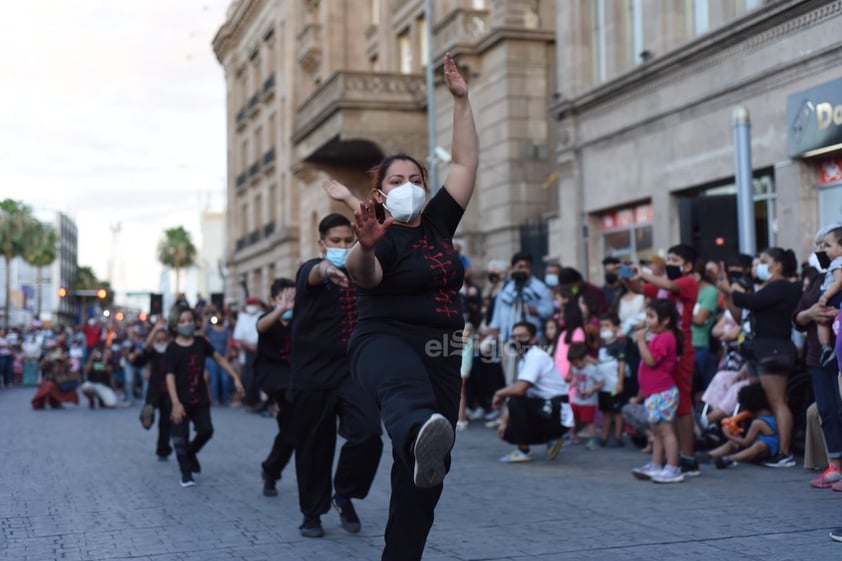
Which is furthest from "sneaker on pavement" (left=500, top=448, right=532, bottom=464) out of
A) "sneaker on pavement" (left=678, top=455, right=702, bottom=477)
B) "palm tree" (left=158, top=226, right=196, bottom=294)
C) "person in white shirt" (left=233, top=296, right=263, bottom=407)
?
"palm tree" (left=158, top=226, right=196, bottom=294)

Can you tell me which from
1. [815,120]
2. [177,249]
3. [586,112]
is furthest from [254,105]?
[177,249]

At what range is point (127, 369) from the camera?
2494 centimetres

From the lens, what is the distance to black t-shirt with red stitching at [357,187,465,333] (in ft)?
16.4

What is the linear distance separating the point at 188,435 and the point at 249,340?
8.27m

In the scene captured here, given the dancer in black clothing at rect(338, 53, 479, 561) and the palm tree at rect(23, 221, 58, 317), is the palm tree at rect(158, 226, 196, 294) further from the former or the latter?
the dancer in black clothing at rect(338, 53, 479, 561)

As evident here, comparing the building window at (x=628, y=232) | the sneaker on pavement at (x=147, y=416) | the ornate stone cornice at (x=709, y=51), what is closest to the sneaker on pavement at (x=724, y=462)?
the sneaker on pavement at (x=147, y=416)

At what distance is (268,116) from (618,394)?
37.4 meters

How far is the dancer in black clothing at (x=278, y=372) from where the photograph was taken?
8.88 meters

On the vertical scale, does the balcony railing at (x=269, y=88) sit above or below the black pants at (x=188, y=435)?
above

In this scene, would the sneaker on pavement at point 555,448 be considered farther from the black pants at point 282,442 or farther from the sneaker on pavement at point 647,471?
the black pants at point 282,442

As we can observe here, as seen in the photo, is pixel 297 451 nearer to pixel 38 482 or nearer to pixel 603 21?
pixel 38 482

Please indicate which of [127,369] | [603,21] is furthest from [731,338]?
[127,369]

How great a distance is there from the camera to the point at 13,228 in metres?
92.2

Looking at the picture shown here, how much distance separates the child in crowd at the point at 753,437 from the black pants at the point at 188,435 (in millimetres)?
4543
